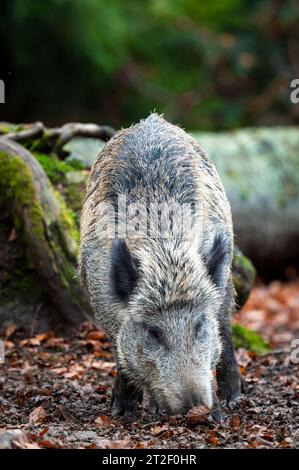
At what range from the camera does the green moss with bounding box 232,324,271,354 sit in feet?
34.6

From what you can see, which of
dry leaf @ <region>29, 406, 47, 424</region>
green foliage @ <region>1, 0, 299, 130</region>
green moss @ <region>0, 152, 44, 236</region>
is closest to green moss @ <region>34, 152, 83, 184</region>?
green moss @ <region>0, 152, 44, 236</region>

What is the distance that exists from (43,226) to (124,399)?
270cm

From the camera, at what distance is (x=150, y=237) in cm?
703

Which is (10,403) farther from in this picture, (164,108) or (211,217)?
(164,108)

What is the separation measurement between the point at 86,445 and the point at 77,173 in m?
5.23

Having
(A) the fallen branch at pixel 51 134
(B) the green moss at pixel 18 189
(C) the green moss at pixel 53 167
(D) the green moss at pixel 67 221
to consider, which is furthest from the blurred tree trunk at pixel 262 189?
(B) the green moss at pixel 18 189

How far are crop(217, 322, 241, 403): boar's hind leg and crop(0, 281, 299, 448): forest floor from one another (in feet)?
0.39

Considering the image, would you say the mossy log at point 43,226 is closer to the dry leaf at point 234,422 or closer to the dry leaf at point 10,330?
the dry leaf at point 10,330

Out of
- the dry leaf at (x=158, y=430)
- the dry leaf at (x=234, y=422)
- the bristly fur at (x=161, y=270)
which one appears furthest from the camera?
the dry leaf at (x=234, y=422)

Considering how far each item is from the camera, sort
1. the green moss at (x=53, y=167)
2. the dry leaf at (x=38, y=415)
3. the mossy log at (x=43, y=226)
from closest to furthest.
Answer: the dry leaf at (x=38, y=415)
the mossy log at (x=43, y=226)
the green moss at (x=53, y=167)

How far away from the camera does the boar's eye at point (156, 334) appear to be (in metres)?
6.78

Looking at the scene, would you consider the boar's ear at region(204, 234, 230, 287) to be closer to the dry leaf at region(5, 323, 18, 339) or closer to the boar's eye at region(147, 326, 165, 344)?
the boar's eye at region(147, 326, 165, 344)

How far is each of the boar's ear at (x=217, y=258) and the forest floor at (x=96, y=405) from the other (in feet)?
3.64

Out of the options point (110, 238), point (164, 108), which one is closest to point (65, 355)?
point (110, 238)
